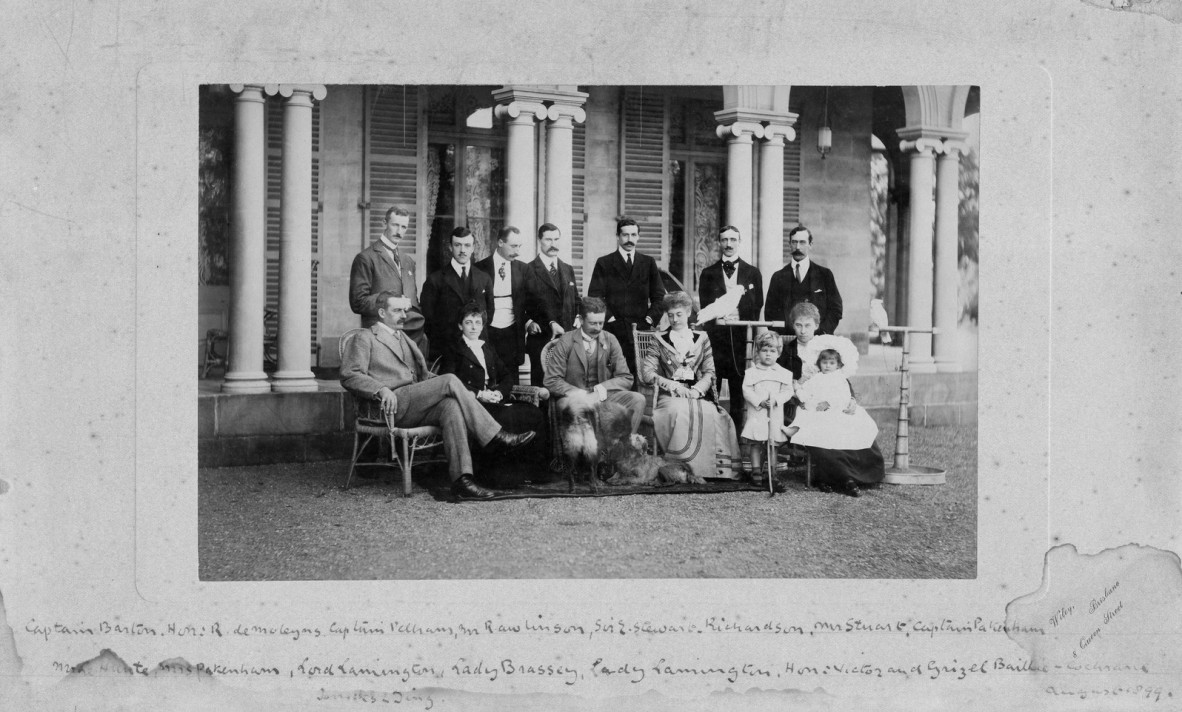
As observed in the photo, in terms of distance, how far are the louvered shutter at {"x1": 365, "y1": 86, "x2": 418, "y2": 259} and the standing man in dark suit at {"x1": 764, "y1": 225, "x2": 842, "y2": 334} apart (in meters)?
1.56

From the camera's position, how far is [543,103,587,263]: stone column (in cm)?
468

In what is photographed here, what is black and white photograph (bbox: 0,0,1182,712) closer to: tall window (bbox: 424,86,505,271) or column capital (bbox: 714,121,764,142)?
tall window (bbox: 424,86,505,271)

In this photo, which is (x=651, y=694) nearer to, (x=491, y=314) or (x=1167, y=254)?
(x=491, y=314)

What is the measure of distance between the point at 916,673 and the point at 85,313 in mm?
3272

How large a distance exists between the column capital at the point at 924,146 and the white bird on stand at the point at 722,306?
903mm

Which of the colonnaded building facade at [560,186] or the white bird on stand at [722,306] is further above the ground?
the colonnaded building facade at [560,186]

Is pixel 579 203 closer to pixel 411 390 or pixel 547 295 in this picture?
pixel 547 295

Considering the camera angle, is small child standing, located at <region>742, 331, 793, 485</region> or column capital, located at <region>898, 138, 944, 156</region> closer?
column capital, located at <region>898, 138, 944, 156</region>

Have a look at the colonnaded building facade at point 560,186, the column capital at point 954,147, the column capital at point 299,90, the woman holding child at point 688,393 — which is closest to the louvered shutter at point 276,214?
the colonnaded building facade at point 560,186

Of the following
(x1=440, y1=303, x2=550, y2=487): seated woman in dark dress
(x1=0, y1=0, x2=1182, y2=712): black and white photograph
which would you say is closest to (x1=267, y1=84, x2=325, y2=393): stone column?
(x1=0, y1=0, x2=1182, y2=712): black and white photograph

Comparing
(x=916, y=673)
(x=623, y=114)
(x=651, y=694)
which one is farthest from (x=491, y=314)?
(x=916, y=673)

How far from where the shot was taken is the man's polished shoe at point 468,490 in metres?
4.68

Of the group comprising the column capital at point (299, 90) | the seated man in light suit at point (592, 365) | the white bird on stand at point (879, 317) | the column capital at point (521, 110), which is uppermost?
the column capital at point (299, 90)

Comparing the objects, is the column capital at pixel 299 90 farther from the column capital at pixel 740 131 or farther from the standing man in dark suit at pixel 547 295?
the column capital at pixel 740 131
